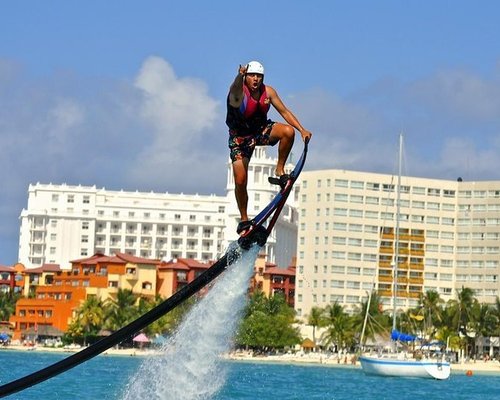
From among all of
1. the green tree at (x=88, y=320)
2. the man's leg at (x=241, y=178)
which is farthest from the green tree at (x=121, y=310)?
the man's leg at (x=241, y=178)

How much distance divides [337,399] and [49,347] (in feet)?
344

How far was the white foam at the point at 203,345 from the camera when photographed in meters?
17.6

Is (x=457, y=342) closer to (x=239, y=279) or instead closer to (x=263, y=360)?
(x=263, y=360)

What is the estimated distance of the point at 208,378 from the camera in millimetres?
18672

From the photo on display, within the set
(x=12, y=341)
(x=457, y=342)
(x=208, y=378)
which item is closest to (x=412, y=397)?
(x=208, y=378)

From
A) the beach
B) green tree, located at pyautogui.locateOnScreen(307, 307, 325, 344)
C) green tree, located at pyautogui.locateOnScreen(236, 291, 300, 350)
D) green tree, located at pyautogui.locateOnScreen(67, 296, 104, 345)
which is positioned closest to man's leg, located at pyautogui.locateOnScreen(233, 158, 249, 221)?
green tree, located at pyautogui.locateOnScreen(236, 291, 300, 350)

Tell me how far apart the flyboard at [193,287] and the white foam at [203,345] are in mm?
314

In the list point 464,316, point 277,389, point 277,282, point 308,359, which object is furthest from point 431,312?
point 277,389

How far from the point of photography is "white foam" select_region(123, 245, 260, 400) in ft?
A: 57.7

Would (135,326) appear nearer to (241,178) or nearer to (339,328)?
(241,178)

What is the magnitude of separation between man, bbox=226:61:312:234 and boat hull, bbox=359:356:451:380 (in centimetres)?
10348

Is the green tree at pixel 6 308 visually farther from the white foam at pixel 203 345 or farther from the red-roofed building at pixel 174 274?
the white foam at pixel 203 345

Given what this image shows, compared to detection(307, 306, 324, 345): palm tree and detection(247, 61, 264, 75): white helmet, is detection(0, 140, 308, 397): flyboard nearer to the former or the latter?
detection(247, 61, 264, 75): white helmet

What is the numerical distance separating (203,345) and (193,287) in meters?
1.93
